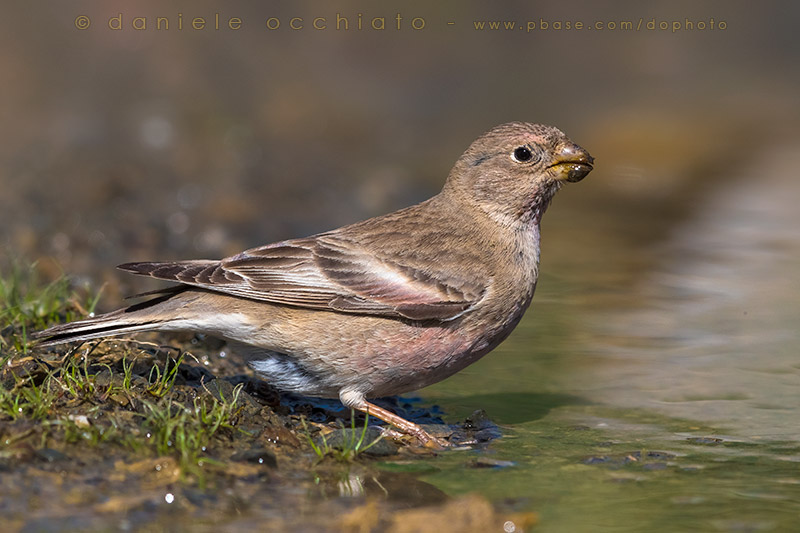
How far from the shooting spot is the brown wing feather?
6.73m

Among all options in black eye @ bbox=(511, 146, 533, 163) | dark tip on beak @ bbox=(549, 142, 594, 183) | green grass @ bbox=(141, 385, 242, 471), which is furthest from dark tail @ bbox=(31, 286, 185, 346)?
dark tip on beak @ bbox=(549, 142, 594, 183)

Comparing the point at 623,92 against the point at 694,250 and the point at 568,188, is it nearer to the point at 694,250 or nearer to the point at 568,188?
the point at 568,188

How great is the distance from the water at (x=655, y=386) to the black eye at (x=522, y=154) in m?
1.66

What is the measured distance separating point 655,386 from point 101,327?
→ 3884 millimetres

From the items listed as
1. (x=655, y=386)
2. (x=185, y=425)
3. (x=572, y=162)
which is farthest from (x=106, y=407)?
(x=655, y=386)

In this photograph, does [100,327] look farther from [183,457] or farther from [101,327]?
[183,457]

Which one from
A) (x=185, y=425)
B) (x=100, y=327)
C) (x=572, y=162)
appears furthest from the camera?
(x=572, y=162)

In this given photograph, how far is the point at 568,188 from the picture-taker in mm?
14164

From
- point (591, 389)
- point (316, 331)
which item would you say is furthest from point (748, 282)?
point (316, 331)

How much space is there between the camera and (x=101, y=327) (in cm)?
639

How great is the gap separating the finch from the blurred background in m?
0.85

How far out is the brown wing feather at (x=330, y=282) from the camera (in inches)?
265

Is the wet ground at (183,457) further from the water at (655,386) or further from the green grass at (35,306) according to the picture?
the green grass at (35,306)

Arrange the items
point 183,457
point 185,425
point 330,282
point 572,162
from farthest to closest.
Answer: point 572,162 → point 330,282 → point 185,425 → point 183,457
